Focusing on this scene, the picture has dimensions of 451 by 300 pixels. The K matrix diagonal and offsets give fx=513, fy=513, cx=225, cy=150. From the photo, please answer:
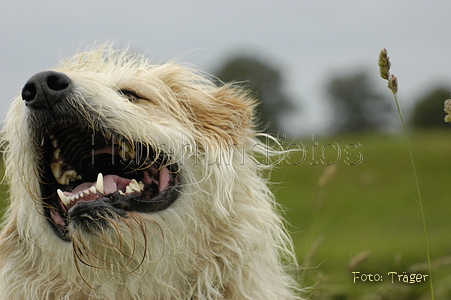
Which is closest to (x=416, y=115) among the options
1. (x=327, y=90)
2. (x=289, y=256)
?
(x=327, y=90)

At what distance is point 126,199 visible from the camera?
282cm

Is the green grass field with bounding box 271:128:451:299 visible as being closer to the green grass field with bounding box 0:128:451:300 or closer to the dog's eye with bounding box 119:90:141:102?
the green grass field with bounding box 0:128:451:300

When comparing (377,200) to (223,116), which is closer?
(223,116)

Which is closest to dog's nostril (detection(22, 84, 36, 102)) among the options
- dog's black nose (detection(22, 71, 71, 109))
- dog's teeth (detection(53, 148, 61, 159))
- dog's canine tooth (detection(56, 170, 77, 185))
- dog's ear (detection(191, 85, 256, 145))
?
dog's black nose (detection(22, 71, 71, 109))

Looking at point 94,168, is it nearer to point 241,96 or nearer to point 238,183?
point 238,183

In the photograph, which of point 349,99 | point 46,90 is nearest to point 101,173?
point 46,90

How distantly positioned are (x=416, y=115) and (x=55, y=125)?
40439 mm

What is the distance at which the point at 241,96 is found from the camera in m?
3.61

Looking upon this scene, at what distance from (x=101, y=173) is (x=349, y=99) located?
43.6 metres

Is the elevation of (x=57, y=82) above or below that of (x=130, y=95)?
above

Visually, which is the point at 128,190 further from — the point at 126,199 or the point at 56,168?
the point at 56,168

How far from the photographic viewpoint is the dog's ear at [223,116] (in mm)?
3279

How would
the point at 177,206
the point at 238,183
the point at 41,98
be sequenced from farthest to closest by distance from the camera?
the point at 238,183, the point at 177,206, the point at 41,98

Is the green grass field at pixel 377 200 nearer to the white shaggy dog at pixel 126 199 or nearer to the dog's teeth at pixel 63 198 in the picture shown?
the white shaggy dog at pixel 126 199
